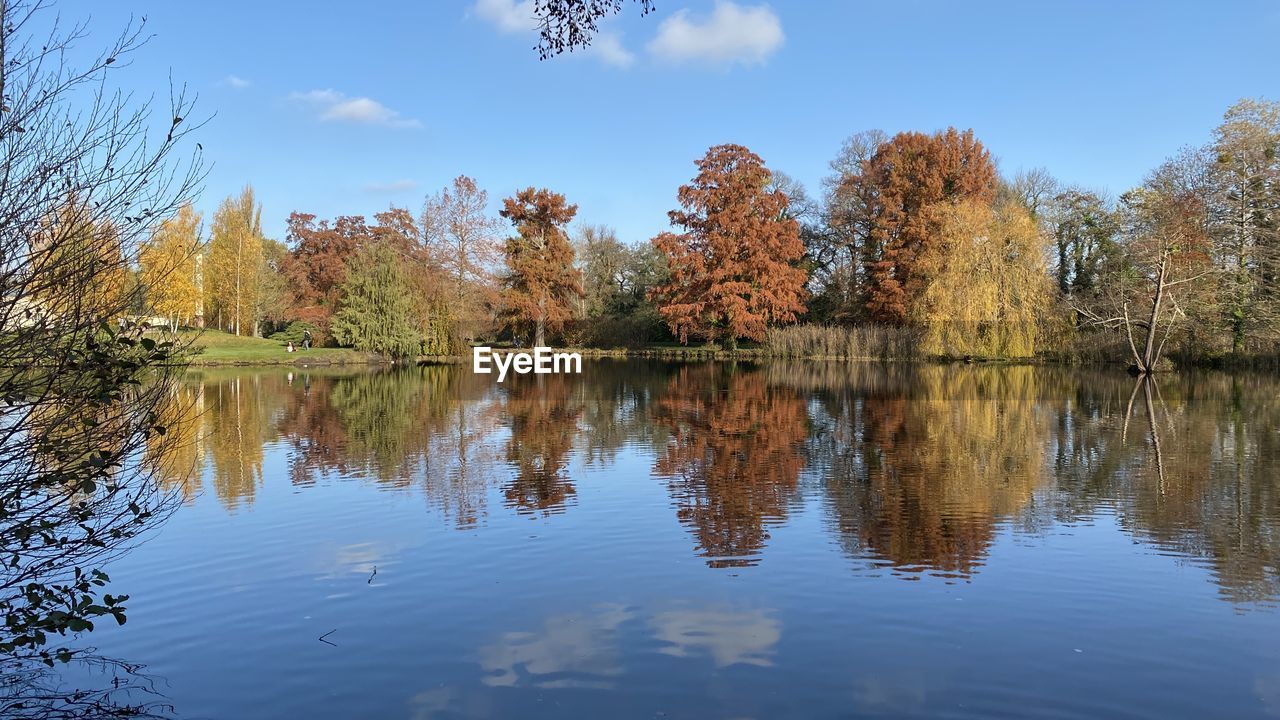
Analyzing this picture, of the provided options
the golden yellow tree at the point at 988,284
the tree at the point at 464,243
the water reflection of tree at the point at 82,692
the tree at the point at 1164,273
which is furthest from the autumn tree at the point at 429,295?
the water reflection of tree at the point at 82,692

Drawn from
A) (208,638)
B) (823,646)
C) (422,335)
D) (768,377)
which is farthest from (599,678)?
(422,335)

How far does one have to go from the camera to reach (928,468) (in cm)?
1159

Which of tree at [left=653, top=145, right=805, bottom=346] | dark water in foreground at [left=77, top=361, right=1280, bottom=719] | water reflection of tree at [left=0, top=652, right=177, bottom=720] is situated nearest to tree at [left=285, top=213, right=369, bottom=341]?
tree at [left=653, top=145, right=805, bottom=346]

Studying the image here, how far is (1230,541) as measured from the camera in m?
7.68

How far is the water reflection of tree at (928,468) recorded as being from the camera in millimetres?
7789

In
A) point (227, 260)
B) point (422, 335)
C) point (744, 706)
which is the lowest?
point (744, 706)

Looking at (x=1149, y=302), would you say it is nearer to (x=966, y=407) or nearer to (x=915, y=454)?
(x=966, y=407)

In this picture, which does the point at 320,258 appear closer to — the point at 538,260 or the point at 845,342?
the point at 538,260

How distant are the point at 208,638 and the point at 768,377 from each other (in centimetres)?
2627

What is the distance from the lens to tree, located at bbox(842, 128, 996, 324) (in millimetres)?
41281

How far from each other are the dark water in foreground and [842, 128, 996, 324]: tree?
26866 mm

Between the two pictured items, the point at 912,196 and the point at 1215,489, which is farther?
the point at 912,196

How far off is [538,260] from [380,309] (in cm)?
997

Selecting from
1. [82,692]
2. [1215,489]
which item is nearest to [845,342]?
[1215,489]
